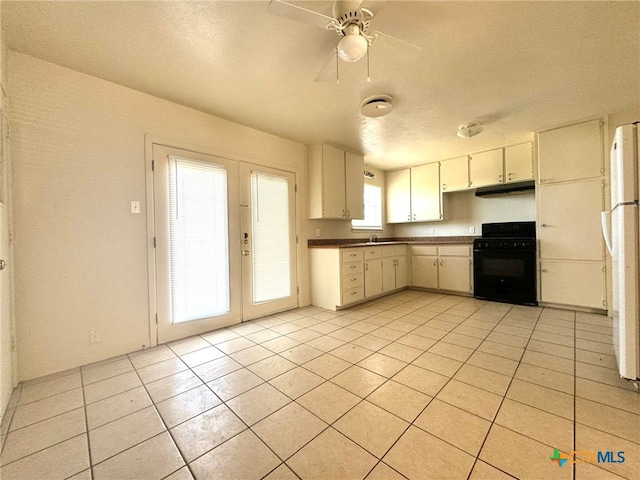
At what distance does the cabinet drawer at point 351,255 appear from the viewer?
366 centimetres

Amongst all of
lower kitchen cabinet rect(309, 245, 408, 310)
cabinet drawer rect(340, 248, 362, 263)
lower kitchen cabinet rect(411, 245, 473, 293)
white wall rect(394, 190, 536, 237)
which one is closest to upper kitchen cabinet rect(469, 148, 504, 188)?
white wall rect(394, 190, 536, 237)

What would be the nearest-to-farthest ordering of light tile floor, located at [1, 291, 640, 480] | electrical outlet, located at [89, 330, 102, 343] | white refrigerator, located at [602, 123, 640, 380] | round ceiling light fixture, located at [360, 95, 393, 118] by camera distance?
light tile floor, located at [1, 291, 640, 480]
white refrigerator, located at [602, 123, 640, 380]
electrical outlet, located at [89, 330, 102, 343]
round ceiling light fixture, located at [360, 95, 393, 118]

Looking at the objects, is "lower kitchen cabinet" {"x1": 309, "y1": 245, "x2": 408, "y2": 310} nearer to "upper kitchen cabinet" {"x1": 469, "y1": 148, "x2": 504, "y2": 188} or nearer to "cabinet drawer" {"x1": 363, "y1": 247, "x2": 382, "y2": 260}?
"cabinet drawer" {"x1": 363, "y1": 247, "x2": 382, "y2": 260}

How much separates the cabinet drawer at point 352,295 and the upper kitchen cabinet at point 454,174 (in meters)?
2.57

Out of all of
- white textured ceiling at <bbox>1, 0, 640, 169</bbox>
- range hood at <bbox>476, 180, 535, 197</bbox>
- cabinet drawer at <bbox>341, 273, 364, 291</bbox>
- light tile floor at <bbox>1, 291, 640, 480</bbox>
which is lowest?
light tile floor at <bbox>1, 291, 640, 480</bbox>

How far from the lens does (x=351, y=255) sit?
3.77 meters

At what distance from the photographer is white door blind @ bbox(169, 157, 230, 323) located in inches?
104

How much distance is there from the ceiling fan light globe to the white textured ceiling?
17 centimetres

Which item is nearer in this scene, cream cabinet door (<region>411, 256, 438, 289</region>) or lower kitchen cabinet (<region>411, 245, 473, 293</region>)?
lower kitchen cabinet (<region>411, 245, 473, 293</region>)

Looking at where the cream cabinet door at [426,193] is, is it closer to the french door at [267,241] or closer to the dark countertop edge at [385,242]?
the dark countertop edge at [385,242]

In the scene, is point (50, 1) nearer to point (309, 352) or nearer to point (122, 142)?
point (122, 142)

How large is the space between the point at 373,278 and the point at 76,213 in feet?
12.1

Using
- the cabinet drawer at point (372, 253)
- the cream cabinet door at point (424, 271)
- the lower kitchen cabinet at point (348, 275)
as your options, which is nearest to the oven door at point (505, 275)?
the cream cabinet door at point (424, 271)

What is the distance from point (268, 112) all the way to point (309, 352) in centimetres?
263
